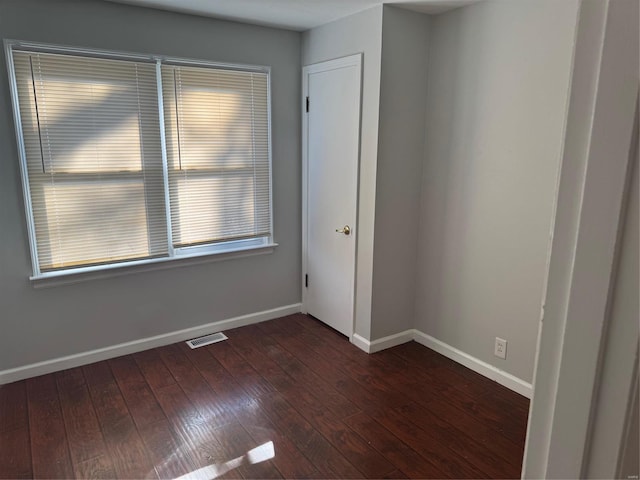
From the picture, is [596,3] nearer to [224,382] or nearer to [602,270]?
[602,270]

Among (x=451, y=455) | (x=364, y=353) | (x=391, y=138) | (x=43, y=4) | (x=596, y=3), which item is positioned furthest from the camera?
(x=364, y=353)

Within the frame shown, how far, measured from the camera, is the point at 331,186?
3414 mm

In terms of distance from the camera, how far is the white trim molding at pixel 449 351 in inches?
108

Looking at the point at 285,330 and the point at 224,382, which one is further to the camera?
the point at 285,330

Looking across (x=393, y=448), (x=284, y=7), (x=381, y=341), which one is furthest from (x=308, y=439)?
(x=284, y=7)

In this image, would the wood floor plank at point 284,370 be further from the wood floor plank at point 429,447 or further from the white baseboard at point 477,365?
the white baseboard at point 477,365

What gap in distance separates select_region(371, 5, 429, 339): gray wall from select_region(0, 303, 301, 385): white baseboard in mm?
1032

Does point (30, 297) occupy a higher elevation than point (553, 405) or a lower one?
lower

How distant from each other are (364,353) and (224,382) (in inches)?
41.1

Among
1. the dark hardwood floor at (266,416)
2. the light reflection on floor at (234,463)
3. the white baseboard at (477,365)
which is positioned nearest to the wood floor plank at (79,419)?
the dark hardwood floor at (266,416)

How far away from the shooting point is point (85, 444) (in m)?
2.25

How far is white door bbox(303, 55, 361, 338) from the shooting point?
3.15m

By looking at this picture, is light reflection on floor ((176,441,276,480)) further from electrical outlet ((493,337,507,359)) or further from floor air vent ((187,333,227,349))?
electrical outlet ((493,337,507,359))

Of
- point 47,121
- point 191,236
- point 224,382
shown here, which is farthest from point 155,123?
point 224,382
